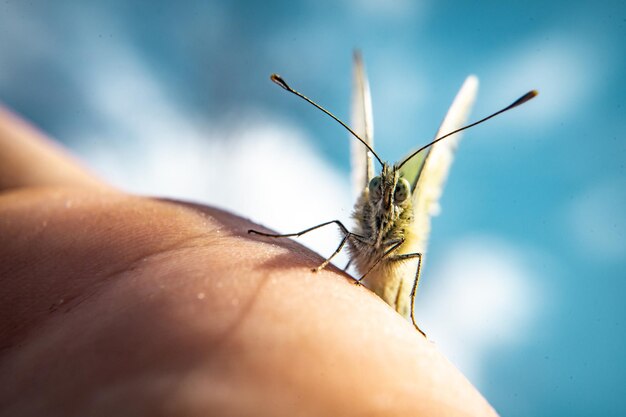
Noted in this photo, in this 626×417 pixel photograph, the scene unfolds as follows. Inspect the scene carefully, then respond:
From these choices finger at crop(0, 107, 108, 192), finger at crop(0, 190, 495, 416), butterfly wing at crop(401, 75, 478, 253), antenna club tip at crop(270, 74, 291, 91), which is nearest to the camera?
finger at crop(0, 190, 495, 416)

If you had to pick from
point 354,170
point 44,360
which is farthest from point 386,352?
point 354,170

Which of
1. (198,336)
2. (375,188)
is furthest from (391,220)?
(198,336)

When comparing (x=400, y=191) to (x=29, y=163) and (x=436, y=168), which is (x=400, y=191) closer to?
(x=436, y=168)

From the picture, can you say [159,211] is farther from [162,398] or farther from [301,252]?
[162,398]

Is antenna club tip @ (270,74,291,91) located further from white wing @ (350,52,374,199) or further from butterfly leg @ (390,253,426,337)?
butterfly leg @ (390,253,426,337)

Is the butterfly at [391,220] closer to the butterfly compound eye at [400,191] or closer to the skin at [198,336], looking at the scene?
the butterfly compound eye at [400,191]

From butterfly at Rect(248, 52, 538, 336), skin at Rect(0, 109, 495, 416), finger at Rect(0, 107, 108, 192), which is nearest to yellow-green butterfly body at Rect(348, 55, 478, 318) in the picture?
butterfly at Rect(248, 52, 538, 336)
